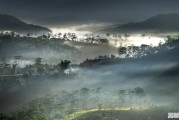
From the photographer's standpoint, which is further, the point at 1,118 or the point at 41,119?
the point at 41,119

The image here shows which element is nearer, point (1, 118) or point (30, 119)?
point (1, 118)

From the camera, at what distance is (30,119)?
186 m

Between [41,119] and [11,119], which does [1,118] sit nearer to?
[11,119]

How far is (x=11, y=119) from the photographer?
158 m

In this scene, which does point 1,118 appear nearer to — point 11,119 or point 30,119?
point 11,119

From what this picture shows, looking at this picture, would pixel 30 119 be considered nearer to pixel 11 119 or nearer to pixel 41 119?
pixel 41 119

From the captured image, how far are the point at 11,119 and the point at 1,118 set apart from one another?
6.10 metres

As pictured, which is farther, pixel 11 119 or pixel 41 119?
pixel 41 119

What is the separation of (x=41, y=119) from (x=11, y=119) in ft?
106

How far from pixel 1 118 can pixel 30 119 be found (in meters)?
26.6

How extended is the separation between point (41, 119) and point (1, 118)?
31094 mm

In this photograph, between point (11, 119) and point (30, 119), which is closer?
point (11, 119)

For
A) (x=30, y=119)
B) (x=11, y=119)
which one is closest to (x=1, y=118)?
(x=11, y=119)
